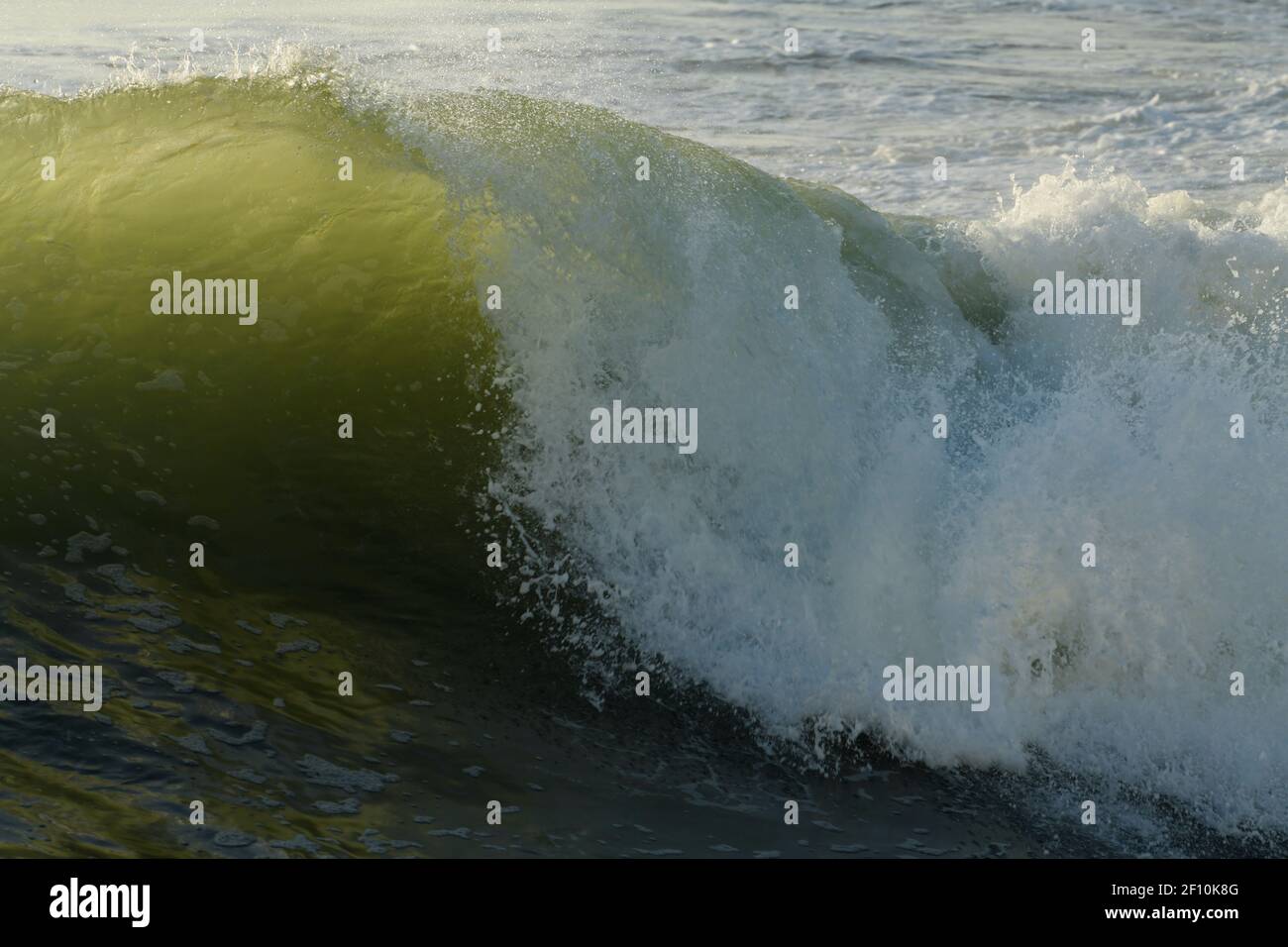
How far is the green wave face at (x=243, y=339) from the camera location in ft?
19.6

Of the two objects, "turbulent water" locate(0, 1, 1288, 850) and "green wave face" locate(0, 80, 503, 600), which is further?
"green wave face" locate(0, 80, 503, 600)

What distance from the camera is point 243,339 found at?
6.59 m

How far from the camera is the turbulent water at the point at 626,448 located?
17.2ft

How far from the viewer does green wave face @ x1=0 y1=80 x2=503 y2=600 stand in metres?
5.96

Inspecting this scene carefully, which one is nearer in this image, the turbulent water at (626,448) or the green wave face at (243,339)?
the turbulent water at (626,448)

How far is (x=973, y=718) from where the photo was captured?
517 centimetres

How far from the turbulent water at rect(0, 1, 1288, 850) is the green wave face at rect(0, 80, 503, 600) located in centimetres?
2

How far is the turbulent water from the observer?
525 centimetres

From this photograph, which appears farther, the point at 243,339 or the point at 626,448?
the point at 243,339

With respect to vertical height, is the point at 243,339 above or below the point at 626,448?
above

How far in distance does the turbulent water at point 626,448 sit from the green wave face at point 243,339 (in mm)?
18

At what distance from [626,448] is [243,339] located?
2075mm
